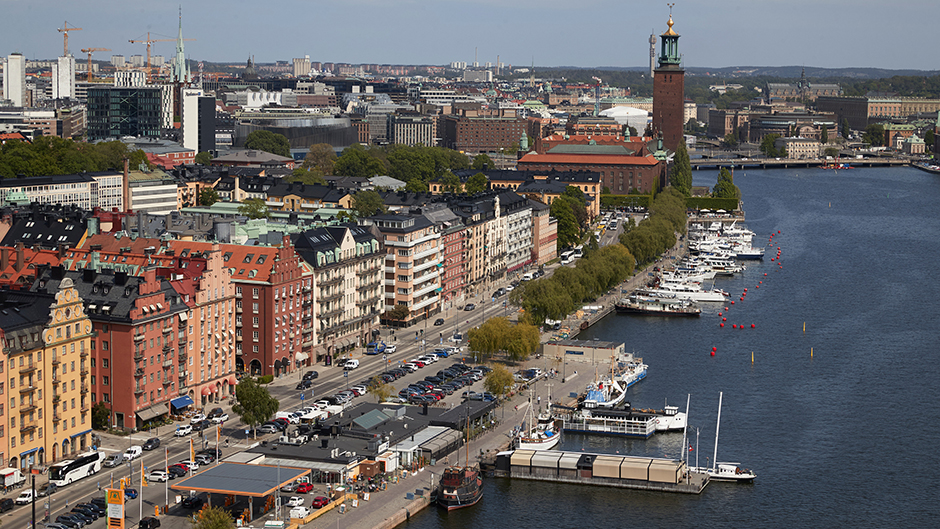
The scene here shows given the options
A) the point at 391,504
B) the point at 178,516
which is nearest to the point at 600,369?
the point at 391,504

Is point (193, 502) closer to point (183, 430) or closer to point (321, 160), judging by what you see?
point (183, 430)

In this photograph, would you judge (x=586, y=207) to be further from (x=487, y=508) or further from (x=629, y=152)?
(x=487, y=508)

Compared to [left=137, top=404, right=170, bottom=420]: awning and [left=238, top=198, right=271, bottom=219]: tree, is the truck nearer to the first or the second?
[left=137, top=404, right=170, bottom=420]: awning

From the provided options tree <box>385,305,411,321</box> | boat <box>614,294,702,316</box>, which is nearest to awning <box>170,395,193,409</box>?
tree <box>385,305,411,321</box>

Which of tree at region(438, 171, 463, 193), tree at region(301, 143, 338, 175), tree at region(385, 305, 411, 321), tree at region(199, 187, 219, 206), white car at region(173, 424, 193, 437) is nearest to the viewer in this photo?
white car at region(173, 424, 193, 437)

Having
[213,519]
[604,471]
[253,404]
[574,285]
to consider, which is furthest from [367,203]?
[213,519]

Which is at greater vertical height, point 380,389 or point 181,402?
point 380,389

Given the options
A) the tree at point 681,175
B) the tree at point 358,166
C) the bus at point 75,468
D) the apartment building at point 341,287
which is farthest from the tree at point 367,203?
the tree at point 681,175
